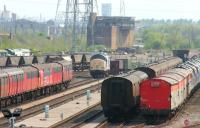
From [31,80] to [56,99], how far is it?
134 inches

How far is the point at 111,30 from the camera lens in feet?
604

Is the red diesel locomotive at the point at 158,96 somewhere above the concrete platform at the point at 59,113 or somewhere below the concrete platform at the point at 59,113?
above

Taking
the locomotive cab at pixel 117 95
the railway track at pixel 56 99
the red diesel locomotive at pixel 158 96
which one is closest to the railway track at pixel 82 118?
the locomotive cab at pixel 117 95

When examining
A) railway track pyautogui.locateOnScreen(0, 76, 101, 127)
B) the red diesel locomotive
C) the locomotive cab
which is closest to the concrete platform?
railway track pyautogui.locateOnScreen(0, 76, 101, 127)

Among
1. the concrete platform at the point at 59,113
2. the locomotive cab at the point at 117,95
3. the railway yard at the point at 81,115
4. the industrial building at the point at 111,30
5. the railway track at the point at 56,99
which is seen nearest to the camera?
the railway yard at the point at 81,115

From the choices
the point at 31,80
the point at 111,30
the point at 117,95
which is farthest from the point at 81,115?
the point at 111,30

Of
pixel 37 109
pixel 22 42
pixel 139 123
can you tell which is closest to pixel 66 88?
pixel 37 109

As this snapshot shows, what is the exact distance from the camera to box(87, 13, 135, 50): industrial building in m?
186

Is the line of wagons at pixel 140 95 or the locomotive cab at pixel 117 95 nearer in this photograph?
the line of wagons at pixel 140 95

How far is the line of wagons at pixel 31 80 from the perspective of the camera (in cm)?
4119

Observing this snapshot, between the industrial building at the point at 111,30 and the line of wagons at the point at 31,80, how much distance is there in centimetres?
12348

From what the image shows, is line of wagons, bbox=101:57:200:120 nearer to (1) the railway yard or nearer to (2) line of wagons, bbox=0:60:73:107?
(1) the railway yard

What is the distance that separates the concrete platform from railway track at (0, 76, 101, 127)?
87cm

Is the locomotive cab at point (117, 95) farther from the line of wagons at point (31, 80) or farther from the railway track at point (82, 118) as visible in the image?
the line of wagons at point (31, 80)
